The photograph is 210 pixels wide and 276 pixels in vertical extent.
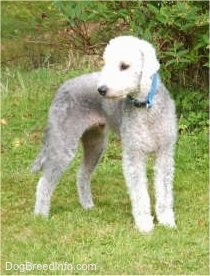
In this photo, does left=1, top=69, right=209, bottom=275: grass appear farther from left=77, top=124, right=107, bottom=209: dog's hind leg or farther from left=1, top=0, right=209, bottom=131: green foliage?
left=1, top=0, right=209, bottom=131: green foliage

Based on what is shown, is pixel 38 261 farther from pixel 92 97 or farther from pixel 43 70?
pixel 43 70

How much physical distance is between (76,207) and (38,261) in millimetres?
1201

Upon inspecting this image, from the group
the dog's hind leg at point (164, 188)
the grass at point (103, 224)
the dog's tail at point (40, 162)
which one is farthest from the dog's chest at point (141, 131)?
the dog's tail at point (40, 162)

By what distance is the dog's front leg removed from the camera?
5.68 meters

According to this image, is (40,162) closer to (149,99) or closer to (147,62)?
(149,99)

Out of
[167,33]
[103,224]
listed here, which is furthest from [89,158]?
[167,33]

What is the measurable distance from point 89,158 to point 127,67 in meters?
1.25

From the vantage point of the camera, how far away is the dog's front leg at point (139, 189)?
18.6ft

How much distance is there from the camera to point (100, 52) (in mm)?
8719

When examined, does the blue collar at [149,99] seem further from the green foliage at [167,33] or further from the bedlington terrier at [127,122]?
the green foliage at [167,33]

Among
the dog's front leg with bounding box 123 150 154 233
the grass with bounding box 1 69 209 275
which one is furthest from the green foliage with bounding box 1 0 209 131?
the dog's front leg with bounding box 123 150 154 233

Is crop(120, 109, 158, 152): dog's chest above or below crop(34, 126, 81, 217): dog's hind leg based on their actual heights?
above

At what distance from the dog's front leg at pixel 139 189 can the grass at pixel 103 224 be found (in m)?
0.09

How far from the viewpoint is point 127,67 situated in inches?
215
